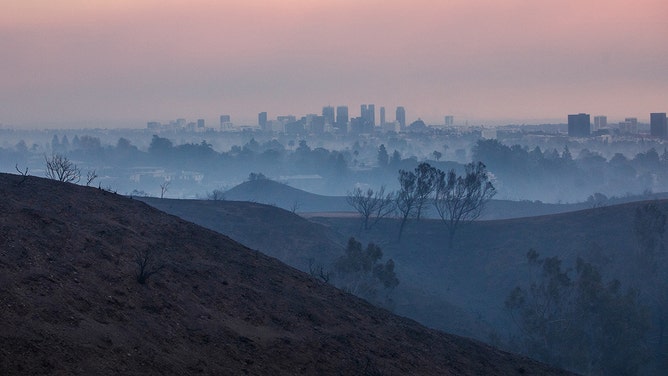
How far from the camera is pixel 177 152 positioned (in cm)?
14988

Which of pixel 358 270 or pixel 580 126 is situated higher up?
pixel 580 126

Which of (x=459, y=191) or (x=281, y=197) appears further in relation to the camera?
(x=281, y=197)

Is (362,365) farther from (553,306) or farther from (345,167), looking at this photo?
(345,167)

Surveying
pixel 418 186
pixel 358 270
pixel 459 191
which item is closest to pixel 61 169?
pixel 358 270

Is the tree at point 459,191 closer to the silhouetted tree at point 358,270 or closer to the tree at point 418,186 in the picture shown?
the tree at point 418,186

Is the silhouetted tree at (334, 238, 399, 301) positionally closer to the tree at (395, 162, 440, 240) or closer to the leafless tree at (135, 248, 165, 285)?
the tree at (395, 162, 440, 240)

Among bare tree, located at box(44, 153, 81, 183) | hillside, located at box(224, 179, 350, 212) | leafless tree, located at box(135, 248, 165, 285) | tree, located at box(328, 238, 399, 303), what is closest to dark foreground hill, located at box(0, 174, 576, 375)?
leafless tree, located at box(135, 248, 165, 285)

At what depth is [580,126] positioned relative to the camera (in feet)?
616

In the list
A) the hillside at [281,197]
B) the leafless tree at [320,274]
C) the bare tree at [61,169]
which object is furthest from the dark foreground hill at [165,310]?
the hillside at [281,197]

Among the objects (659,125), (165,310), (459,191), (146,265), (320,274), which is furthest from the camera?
(659,125)

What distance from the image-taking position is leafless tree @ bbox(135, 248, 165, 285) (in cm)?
1533

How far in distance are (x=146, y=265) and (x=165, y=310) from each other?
1.85m

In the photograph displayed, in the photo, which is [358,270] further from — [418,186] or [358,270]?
[418,186]

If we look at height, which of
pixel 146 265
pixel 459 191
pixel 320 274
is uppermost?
pixel 146 265
